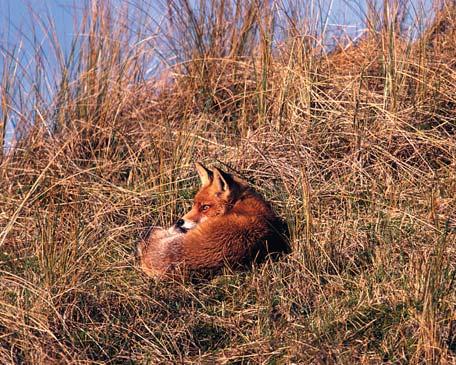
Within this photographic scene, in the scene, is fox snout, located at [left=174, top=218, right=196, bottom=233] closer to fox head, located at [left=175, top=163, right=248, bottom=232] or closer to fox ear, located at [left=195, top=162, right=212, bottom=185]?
fox head, located at [left=175, top=163, right=248, bottom=232]

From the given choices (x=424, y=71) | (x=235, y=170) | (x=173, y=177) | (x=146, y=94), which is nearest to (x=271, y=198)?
(x=235, y=170)

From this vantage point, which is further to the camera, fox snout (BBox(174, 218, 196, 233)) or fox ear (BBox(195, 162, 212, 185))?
fox ear (BBox(195, 162, 212, 185))

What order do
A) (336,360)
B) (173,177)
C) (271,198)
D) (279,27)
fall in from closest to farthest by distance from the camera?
(336,360) < (271,198) < (173,177) < (279,27)

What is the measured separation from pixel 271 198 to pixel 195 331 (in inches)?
57.2

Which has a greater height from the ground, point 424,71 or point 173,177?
point 424,71

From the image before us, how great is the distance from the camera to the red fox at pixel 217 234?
174 inches

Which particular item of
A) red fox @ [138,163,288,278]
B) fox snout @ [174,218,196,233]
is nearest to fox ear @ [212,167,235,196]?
red fox @ [138,163,288,278]

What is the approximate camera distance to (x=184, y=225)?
477cm

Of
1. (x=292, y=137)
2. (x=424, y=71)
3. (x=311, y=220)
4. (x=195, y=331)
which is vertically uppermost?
(x=424, y=71)

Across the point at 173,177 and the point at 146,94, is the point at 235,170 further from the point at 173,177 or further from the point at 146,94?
the point at 146,94

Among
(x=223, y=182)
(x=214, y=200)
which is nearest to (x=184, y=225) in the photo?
(x=214, y=200)

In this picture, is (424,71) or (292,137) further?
(424,71)

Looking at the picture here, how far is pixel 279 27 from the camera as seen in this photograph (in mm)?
6520

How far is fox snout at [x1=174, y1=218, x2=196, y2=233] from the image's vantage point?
185 inches
